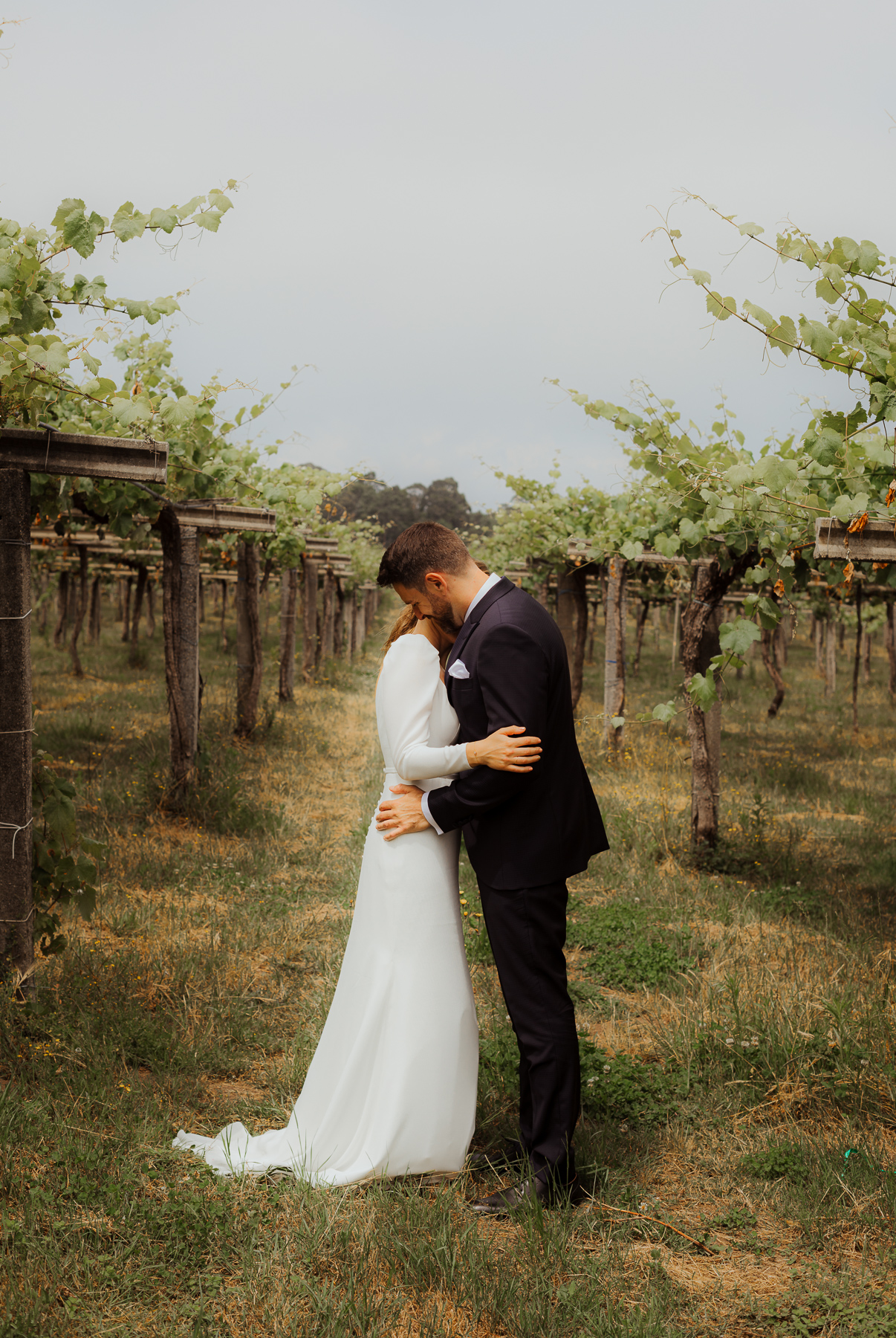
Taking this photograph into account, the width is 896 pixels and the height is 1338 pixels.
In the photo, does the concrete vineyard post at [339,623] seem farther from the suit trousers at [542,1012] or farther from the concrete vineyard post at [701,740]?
the suit trousers at [542,1012]

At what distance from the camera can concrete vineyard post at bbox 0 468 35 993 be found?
3.79 metres

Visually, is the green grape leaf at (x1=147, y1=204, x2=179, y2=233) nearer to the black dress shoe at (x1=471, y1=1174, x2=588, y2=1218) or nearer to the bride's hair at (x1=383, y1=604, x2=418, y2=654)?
the bride's hair at (x1=383, y1=604, x2=418, y2=654)

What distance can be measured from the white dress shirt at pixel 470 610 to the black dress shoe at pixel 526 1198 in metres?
1.07

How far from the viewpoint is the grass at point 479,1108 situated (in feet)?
8.09

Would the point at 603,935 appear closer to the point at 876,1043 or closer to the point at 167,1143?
the point at 876,1043

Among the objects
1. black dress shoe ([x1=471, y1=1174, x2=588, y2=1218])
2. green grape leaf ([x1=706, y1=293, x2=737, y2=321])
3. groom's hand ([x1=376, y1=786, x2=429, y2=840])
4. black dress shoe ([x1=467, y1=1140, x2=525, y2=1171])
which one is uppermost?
green grape leaf ([x1=706, y1=293, x2=737, y2=321])

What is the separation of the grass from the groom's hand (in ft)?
3.48

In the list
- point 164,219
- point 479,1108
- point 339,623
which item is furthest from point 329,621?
point 479,1108

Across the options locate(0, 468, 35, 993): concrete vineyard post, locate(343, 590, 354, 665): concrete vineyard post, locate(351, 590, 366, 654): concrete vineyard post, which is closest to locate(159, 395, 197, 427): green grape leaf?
locate(0, 468, 35, 993): concrete vineyard post

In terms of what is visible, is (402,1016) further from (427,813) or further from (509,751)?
(509,751)

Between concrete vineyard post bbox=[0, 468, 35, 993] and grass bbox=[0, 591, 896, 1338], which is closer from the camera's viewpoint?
grass bbox=[0, 591, 896, 1338]

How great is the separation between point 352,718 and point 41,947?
10.6 meters

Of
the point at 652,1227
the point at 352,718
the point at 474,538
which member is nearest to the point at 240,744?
the point at 352,718

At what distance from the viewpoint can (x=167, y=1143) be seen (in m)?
3.11
